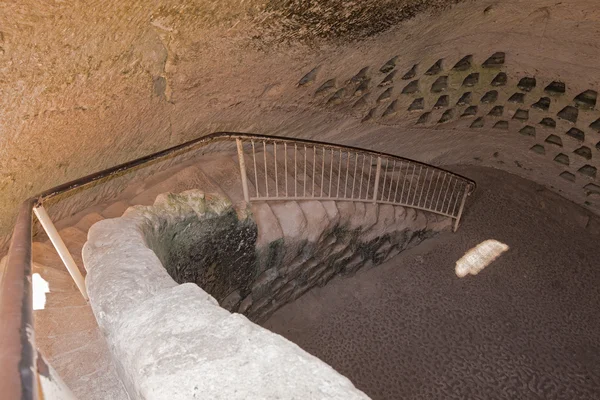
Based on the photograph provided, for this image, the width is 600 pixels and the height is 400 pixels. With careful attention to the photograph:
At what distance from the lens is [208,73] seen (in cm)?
371

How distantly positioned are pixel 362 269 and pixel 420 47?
2.94 metres

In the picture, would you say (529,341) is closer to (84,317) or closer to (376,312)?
(376,312)

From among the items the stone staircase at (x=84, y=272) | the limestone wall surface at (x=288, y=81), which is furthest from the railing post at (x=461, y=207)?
the stone staircase at (x=84, y=272)

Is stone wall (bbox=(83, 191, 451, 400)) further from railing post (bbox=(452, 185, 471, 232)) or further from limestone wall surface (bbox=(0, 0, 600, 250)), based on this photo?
railing post (bbox=(452, 185, 471, 232))

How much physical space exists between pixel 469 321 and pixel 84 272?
14.2ft

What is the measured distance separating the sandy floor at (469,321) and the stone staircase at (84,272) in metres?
1.40

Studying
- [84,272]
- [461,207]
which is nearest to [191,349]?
[84,272]

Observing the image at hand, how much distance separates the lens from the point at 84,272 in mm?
2844

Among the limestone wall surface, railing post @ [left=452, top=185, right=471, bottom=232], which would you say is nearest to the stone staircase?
the limestone wall surface

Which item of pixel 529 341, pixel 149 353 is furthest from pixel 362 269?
pixel 149 353

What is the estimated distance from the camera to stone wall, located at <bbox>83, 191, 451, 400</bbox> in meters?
1.41

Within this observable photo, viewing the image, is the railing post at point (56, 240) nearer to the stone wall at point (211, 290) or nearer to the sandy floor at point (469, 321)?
the stone wall at point (211, 290)

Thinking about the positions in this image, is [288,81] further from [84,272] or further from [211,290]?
[84,272]

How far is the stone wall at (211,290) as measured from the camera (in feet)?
4.62
